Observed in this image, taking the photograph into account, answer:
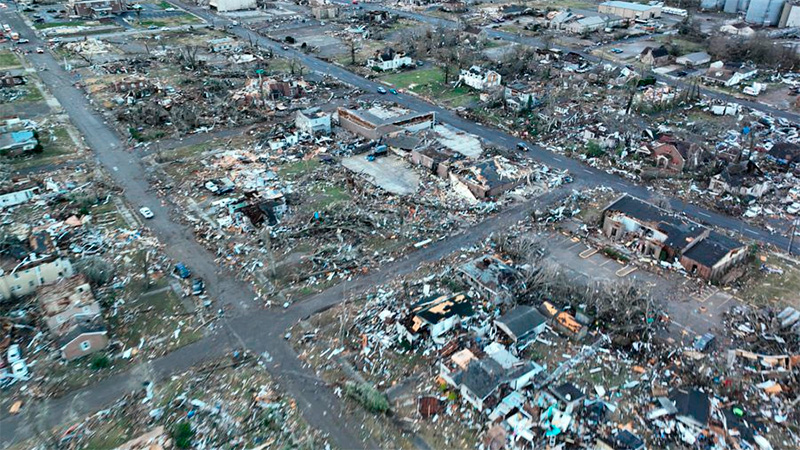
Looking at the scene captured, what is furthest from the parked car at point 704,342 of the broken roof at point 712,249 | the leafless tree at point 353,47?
the leafless tree at point 353,47

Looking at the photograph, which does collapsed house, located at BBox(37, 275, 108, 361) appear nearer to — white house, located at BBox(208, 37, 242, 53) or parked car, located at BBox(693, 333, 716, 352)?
parked car, located at BBox(693, 333, 716, 352)

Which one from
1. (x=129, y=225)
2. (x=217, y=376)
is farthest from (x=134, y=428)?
(x=129, y=225)

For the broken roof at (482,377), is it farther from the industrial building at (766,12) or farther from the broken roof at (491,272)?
the industrial building at (766,12)

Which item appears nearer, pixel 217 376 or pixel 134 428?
pixel 134 428

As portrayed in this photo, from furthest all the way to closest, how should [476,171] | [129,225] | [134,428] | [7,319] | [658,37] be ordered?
[658,37] → [476,171] → [129,225] → [7,319] → [134,428]

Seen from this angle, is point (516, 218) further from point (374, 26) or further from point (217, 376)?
point (374, 26)

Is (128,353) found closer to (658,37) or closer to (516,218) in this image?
(516,218)

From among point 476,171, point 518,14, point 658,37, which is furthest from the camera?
point 518,14

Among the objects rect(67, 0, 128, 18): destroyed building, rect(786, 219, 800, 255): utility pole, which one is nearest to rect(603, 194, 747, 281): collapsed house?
rect(786, 219, 800, 255): utility pole
